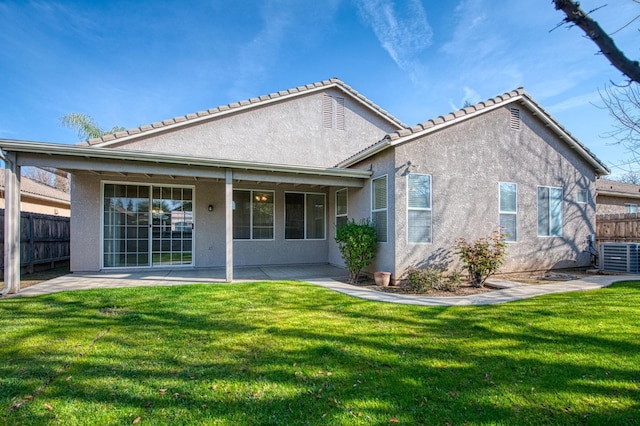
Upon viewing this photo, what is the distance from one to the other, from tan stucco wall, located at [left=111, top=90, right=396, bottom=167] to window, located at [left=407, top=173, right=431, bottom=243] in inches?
175

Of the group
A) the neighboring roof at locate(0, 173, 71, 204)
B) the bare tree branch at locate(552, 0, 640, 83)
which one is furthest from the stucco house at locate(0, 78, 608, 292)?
the neighboring roof at locate(0, 173, 71, 204)

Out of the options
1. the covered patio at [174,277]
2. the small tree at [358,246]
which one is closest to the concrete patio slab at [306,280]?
the covered patio at [174,277]

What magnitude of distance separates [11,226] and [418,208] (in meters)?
9.36

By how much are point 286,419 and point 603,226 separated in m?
15.0

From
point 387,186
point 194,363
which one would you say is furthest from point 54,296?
point 387,186

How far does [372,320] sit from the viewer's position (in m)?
5.02

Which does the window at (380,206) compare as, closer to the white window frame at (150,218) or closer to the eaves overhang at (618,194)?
the white window frame at (150,218)

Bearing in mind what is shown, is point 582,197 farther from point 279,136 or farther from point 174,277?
point 174,277

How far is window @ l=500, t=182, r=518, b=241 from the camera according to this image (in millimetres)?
9312

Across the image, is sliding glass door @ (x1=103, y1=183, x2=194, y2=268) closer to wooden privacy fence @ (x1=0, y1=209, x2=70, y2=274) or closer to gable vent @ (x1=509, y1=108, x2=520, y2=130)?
wooden privacy fence @ (x1=0, y1=209, x2=70, y2=274)

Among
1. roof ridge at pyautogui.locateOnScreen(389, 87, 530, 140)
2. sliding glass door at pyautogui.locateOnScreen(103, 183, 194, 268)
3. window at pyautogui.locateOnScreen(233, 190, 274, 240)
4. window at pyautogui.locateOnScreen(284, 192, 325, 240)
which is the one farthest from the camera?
window at pyautogui.locateOnScreen(284, 192, 325, 240)

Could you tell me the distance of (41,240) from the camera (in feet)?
34.1

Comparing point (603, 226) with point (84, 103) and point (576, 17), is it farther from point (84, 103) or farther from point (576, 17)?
point (84, 103)

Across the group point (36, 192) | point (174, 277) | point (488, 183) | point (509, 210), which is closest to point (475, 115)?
point (488, 183)
